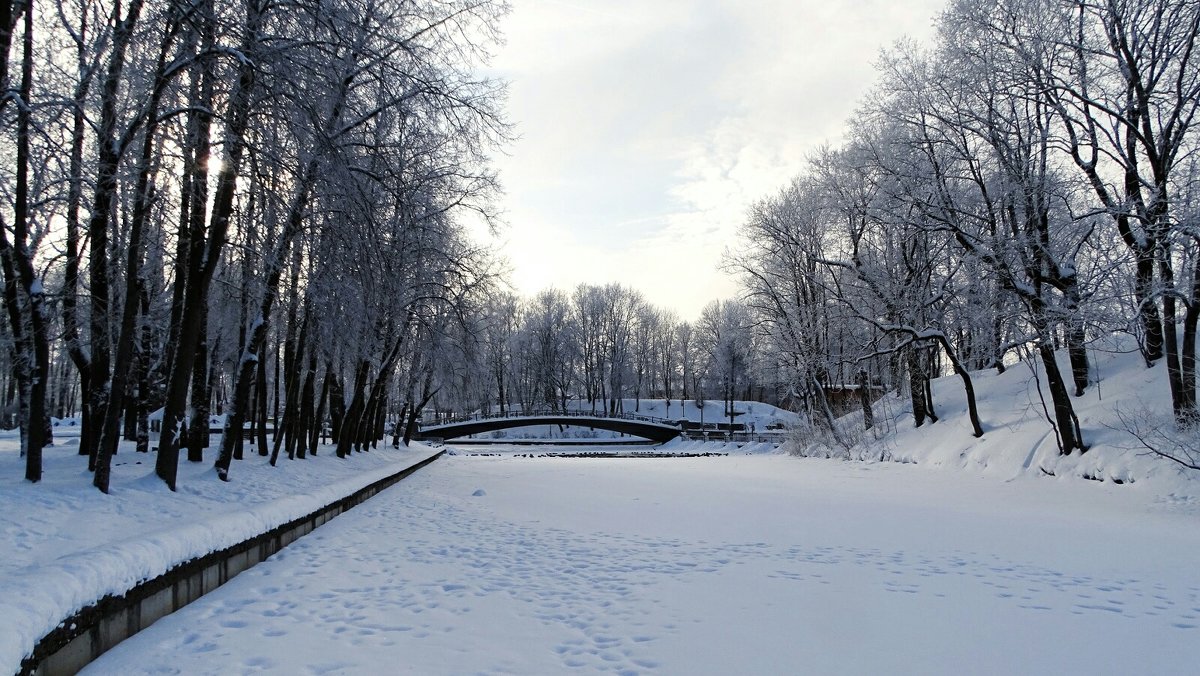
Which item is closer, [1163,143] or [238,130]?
[238,130]

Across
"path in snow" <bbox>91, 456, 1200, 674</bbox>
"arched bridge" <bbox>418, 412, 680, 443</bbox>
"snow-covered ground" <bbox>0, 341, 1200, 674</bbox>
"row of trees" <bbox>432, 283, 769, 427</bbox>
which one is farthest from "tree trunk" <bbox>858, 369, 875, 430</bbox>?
"row of trees" <bbox>432, 283, 769, 427</bbox>

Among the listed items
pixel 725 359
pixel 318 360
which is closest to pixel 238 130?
pixel 318 360

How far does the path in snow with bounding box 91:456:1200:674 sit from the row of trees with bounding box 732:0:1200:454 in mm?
3599

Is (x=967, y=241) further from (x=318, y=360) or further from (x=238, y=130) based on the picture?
(x=318, y=360)

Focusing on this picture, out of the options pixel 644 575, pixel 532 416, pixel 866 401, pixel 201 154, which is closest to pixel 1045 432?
pixel 866 401

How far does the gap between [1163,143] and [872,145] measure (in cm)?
748

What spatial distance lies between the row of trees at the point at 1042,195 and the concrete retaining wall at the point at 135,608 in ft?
42.6

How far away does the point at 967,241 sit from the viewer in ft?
51.2

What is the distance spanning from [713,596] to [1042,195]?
A: 12271 millimetres

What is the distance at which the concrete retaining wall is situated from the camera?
153 inches

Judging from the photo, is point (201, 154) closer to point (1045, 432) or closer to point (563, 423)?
point (1045, 432)

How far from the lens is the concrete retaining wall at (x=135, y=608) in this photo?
3.89 meters

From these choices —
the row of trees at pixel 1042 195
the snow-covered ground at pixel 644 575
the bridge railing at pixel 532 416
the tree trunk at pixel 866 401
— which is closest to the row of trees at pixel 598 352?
the bridge railing at pixel 532 416

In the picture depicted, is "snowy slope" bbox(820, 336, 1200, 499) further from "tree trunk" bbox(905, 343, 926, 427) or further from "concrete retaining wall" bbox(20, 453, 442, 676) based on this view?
"concrete retaining wall" bbox(20, 453, 442, 676)
